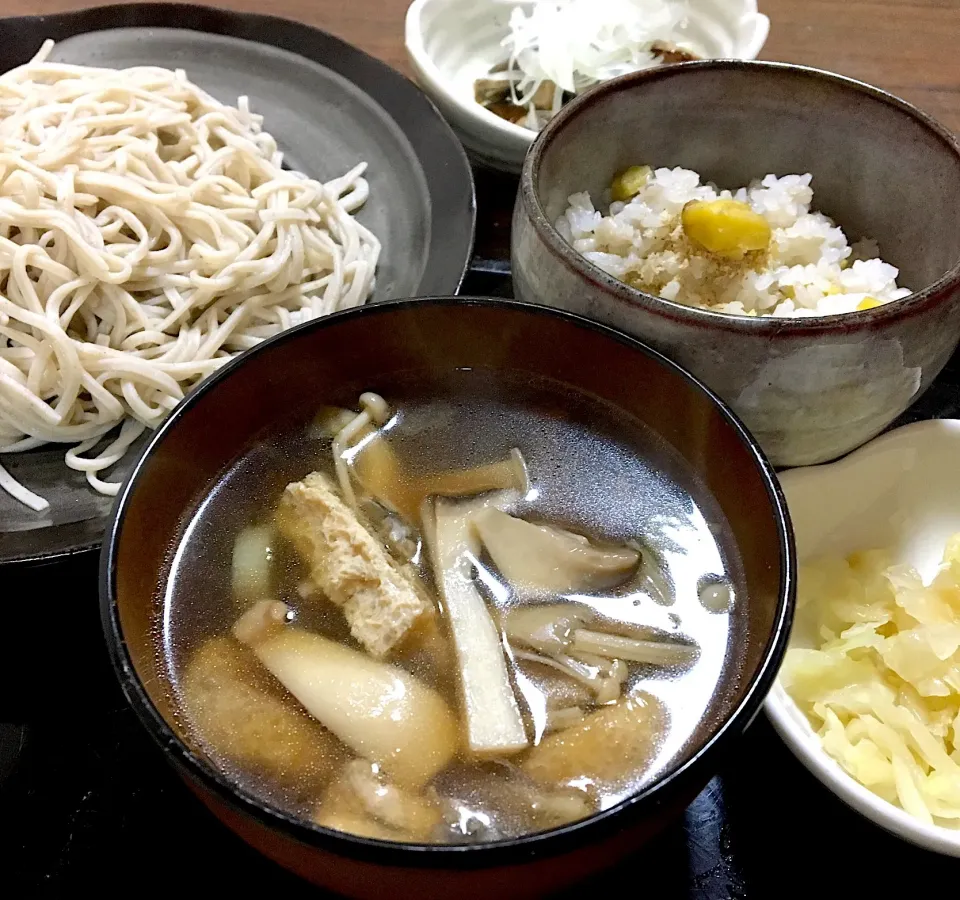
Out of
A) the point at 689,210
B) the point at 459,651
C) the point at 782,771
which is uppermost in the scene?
the point at 689,210

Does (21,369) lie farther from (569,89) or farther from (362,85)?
(569,89)

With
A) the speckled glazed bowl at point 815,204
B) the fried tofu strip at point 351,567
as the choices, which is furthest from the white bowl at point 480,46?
the fried tofu strip at point 351,567

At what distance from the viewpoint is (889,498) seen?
1385 mm

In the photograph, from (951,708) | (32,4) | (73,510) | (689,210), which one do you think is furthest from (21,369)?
(951,708)

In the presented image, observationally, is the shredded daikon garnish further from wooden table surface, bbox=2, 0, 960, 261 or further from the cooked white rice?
the cooked white rice

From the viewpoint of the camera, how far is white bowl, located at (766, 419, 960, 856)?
134 centimetres

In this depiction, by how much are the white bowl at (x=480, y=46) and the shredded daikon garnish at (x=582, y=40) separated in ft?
0.18

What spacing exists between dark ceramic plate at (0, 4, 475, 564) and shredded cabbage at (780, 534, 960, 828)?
0.79m

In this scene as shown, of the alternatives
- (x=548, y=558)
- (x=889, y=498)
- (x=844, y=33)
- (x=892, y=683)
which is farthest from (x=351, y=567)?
(x=844, y=33)

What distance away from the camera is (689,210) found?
4.36 ft

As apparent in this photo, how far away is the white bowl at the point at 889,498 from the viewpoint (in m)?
1.34

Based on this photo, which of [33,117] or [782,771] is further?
[33,117]

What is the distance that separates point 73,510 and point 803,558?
42.9 inches

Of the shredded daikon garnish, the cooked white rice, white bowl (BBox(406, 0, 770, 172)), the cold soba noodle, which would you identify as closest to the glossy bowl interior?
the cold soba noodle
